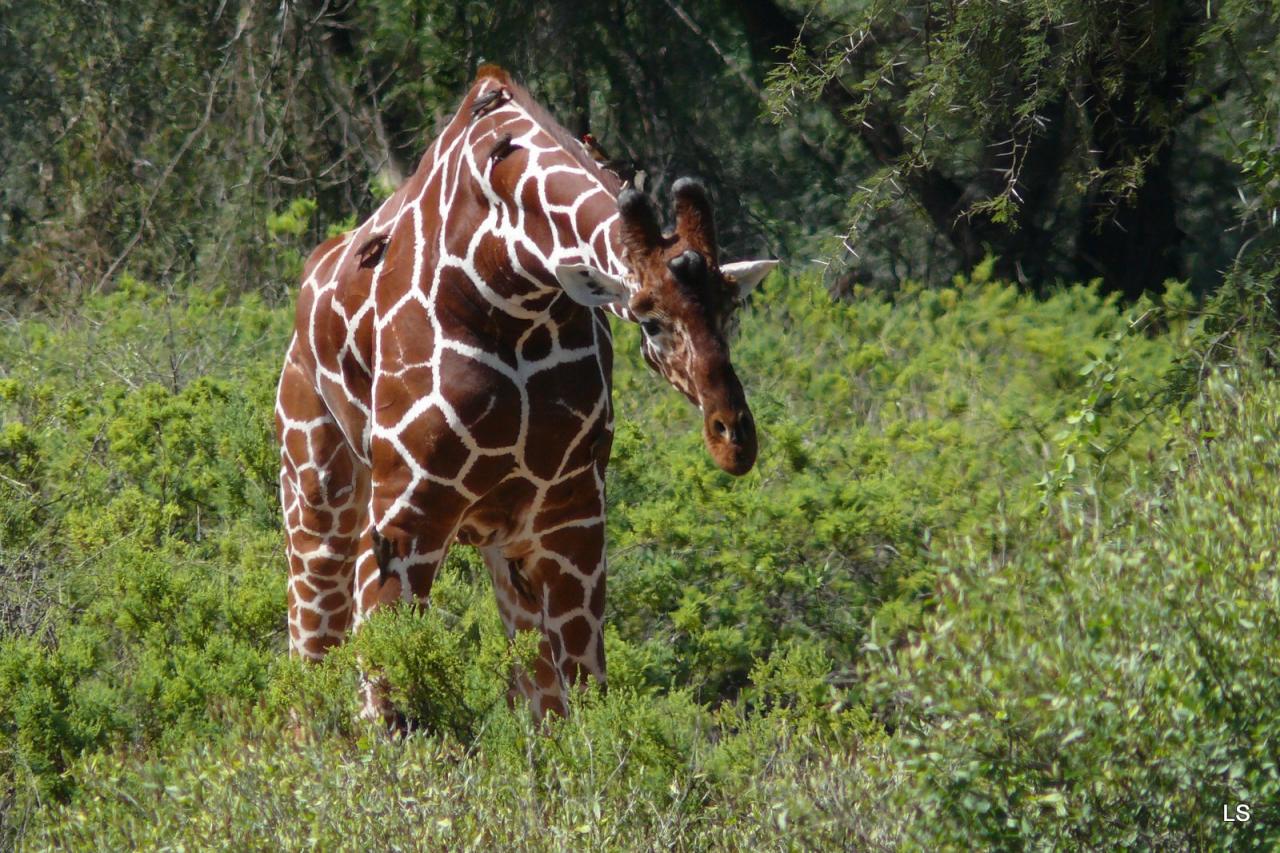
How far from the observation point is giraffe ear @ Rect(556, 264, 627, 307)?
4.12m

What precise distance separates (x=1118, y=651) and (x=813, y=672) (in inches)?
71.6

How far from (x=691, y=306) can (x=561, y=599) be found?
55.0 inches

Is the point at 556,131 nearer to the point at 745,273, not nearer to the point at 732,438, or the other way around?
the point at 745,273

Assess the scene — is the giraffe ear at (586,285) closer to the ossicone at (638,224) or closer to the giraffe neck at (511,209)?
the giraffe neck at (511,209)

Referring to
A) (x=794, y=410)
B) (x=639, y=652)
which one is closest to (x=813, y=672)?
(x=639, y=652)

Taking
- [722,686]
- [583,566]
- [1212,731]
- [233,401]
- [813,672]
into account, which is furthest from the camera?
[233,401]

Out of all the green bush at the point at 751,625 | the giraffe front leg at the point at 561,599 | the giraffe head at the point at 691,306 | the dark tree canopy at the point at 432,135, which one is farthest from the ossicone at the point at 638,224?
the dark tree canopy at the point at 432,135

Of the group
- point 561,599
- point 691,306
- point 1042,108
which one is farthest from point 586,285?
point 1042,108

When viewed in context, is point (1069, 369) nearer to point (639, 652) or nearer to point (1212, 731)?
point (639, 652)

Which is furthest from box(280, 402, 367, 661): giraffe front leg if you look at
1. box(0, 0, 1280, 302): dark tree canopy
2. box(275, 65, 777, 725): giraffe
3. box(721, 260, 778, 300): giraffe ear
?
box(0, 0, 1280, 302): dark tree canopy

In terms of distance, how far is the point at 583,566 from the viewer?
5004mm

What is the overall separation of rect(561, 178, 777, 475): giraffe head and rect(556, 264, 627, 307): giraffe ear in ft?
0.11

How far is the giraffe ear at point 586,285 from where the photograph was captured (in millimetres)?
4125

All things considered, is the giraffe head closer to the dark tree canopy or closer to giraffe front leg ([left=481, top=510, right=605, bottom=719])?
giraffe front leg ([left=481, top=510, right=605, bottom=719])
